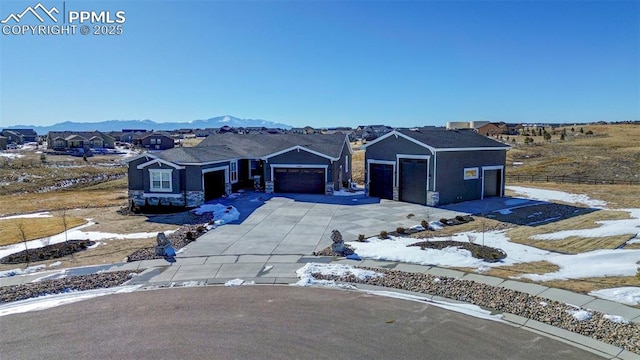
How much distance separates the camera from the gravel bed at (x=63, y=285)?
12188mm

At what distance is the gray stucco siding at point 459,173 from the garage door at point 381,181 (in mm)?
3645

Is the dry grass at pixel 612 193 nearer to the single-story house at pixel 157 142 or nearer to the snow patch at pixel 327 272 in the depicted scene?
the snow patch at pixel 327 272

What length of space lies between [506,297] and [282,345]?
20.2 ft

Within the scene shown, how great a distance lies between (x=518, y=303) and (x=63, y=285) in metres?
13.1

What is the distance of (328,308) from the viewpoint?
1071cm

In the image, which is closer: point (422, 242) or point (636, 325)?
point (636, 325)

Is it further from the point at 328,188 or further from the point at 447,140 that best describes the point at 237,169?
the point at 447,140

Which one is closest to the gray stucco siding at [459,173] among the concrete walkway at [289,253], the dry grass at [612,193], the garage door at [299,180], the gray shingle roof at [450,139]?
the gray shingle roof at [450,139]

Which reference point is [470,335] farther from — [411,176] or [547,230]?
[411,176]

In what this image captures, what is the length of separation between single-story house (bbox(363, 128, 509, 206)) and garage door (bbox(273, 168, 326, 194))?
3598 mm

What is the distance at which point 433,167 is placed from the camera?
83.7 ft

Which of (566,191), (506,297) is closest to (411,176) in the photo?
(566,191)

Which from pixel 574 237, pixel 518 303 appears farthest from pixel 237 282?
pixel 574 237

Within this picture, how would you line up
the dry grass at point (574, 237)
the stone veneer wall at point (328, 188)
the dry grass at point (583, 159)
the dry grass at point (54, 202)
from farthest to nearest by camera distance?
the dry grass at point (583, 159)
the stone veneer wall at point (328, 188)
the dry grass at point (54, 202)
the dry grass at point (574, 237)
